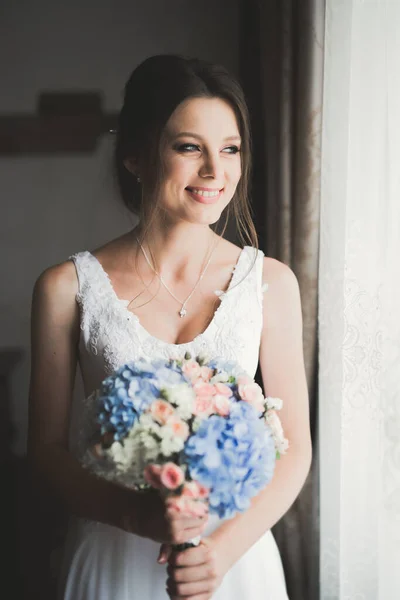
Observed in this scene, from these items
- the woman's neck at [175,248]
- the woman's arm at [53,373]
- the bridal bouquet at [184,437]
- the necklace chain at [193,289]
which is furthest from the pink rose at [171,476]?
the woman's neck at [175,248]

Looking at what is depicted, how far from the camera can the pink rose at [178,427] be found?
36.5 inches

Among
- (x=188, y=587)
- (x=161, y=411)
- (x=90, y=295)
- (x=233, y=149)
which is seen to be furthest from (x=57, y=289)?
(x=188, y=587)

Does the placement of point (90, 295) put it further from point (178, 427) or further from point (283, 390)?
point (178, 427)

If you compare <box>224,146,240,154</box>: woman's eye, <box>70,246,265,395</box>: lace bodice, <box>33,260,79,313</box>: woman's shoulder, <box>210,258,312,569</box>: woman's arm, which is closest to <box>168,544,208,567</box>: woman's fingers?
<box>210,258,312,569</box>: woman's arm

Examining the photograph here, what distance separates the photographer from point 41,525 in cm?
241

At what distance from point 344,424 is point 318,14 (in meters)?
1.09

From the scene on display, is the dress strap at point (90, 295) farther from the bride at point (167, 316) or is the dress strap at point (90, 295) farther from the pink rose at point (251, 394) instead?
the pink rose at point (251, 394)

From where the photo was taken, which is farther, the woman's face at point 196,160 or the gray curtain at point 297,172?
the gray curtain at point 297,172

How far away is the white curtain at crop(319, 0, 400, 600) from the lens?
4.46 ft

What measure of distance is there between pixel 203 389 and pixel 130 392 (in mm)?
121

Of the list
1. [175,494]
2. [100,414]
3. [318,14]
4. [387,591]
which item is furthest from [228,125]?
[387,591]

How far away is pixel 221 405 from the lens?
3.19 feet

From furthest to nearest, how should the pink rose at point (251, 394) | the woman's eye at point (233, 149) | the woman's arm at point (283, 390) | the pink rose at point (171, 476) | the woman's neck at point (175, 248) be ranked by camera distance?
the woman's neck at point (175, 248), the woman's eye at point (233, 149), the woman's arm at point (283, 390), the pink rose at point (251, 394), the pink rose at point (171, 476)

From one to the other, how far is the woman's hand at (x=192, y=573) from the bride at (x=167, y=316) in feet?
0.26
